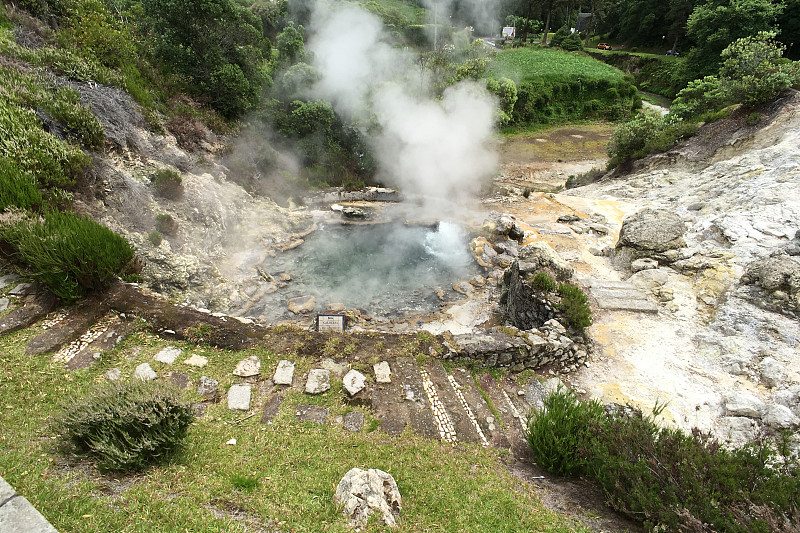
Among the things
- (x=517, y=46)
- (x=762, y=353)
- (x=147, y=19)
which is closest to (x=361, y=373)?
(x=762, y=353)

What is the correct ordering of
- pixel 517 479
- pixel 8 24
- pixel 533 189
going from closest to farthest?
pixel 517 479 → pixel 8 24 → pixel 533 189

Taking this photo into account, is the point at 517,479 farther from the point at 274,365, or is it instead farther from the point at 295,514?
the point at 274,365

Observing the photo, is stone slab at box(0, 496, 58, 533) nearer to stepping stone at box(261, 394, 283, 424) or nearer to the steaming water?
stepping stone at box(261, 394, 283, 424)

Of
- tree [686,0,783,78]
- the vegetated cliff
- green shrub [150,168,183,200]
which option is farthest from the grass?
tree [686,0,783,78]

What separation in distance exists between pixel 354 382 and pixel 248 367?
1529 mm

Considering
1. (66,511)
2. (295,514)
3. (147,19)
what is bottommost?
(295,514)

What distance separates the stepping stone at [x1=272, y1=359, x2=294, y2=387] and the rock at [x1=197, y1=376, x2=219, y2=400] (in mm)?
728

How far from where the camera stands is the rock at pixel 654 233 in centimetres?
911

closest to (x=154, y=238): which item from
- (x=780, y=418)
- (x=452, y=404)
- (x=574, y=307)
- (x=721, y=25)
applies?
(x=452, y=404)

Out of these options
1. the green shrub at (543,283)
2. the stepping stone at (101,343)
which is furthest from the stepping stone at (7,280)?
the green shrub at (543,283)

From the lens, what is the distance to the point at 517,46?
120ft

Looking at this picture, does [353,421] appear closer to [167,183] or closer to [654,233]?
Answer: [654,233]

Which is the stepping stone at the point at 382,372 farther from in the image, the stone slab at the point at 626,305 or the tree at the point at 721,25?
the tree at the point at 721,25

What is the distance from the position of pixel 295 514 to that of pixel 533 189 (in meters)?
16.8
